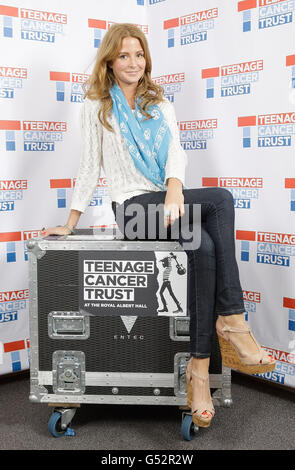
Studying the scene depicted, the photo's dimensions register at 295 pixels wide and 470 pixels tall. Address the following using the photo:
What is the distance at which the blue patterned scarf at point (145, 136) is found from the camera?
1.89 meters

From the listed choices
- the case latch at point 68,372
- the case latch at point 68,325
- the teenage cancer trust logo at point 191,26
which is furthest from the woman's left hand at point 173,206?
the teenage cancer trust logo at point 191,26

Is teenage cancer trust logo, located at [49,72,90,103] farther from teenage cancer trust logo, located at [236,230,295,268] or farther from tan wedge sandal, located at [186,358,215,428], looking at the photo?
tan wedge sandal, located at [186,358,215,428]

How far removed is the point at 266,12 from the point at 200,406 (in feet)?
5.37

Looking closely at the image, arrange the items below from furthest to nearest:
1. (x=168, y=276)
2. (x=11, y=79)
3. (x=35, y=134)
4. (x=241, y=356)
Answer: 1. (x=35, y=134)
2. (x=11, y=79)
3. (x=168, y=276)
4. (x=241, y=356)

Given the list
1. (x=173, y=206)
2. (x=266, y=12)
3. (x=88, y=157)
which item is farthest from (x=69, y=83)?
(x=173, y=206)

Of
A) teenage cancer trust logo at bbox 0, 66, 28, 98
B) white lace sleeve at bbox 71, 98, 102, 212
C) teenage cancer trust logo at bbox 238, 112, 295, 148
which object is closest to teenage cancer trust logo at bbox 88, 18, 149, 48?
teenage cancer trust logo at bbox 0, 66, 28, 98

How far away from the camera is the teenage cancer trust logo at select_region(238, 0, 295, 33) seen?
6.70 ft

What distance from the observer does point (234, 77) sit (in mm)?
2270

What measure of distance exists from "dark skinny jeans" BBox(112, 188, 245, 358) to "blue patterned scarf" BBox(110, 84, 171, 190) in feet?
1.09

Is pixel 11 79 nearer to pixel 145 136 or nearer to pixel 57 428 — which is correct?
pixel 145 136

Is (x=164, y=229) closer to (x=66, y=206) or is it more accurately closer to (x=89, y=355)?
(x=89, y=355)

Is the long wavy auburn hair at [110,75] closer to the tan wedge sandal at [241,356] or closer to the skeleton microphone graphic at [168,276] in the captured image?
the skeleton microphone graphic at [168,276]

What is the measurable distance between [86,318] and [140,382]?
0.31 metres
